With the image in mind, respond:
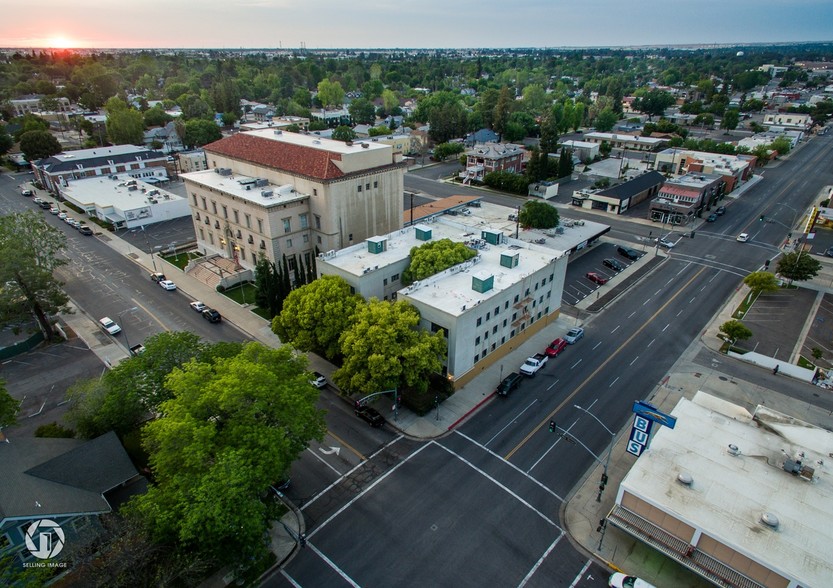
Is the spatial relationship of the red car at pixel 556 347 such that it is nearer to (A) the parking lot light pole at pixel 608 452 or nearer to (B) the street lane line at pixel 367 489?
(A) the parking lot light pole at pixel 608 452

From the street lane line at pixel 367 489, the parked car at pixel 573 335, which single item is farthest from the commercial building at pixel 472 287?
the street lane line at pixel 367 489

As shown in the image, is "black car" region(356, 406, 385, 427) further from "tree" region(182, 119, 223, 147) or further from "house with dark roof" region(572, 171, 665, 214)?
"tree" region(182, 119, 223, 147)

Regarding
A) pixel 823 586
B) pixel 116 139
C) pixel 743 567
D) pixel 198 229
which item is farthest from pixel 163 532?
pixel 116 139

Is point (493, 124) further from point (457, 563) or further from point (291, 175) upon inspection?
point (457, 563)

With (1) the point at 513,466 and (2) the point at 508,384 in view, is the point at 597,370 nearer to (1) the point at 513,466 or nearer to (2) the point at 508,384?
(2) the point at 508,384

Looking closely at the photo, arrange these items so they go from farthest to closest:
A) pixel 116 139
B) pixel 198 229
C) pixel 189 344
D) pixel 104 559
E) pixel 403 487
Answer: pixel 116 139 < pixel 198 229 < pixel 189 344 < pixel 403 487 < pixel 104 559

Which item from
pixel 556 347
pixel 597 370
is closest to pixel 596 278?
pixel 556 347
